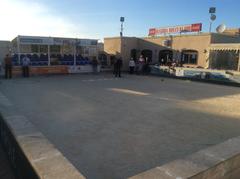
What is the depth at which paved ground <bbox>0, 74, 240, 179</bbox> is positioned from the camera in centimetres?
396

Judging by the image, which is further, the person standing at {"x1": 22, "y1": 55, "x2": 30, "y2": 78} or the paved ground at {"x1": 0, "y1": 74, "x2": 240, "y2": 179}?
the person standing at {"x1": 22, "y1": 55, "x2": 30, "y2": 78}

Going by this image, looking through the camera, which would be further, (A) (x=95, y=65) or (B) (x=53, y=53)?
(A) (x=95, y=65)

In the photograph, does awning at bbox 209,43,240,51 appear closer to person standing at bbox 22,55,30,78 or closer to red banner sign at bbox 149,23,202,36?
red banner sign at bbox 149,23,202,36

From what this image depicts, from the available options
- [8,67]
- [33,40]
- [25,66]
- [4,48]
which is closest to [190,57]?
[33,40]

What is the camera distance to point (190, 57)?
19766mm

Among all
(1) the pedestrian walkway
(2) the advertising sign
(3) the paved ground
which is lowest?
(1) the pedestrian walkway

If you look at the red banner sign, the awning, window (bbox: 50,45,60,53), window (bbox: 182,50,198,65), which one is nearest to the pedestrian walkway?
window (bbox: 50,45,60,53)

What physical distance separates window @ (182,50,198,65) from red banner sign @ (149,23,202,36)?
210 cm

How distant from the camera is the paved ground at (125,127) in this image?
156 inches

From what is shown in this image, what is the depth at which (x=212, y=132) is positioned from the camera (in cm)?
551

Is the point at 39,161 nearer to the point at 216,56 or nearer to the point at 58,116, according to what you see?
the point at 58,116

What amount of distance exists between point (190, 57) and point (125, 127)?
15.7 metres

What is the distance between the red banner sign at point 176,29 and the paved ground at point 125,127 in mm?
12358

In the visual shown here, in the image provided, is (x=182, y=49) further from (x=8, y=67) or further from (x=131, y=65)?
(x=8, y=67)
